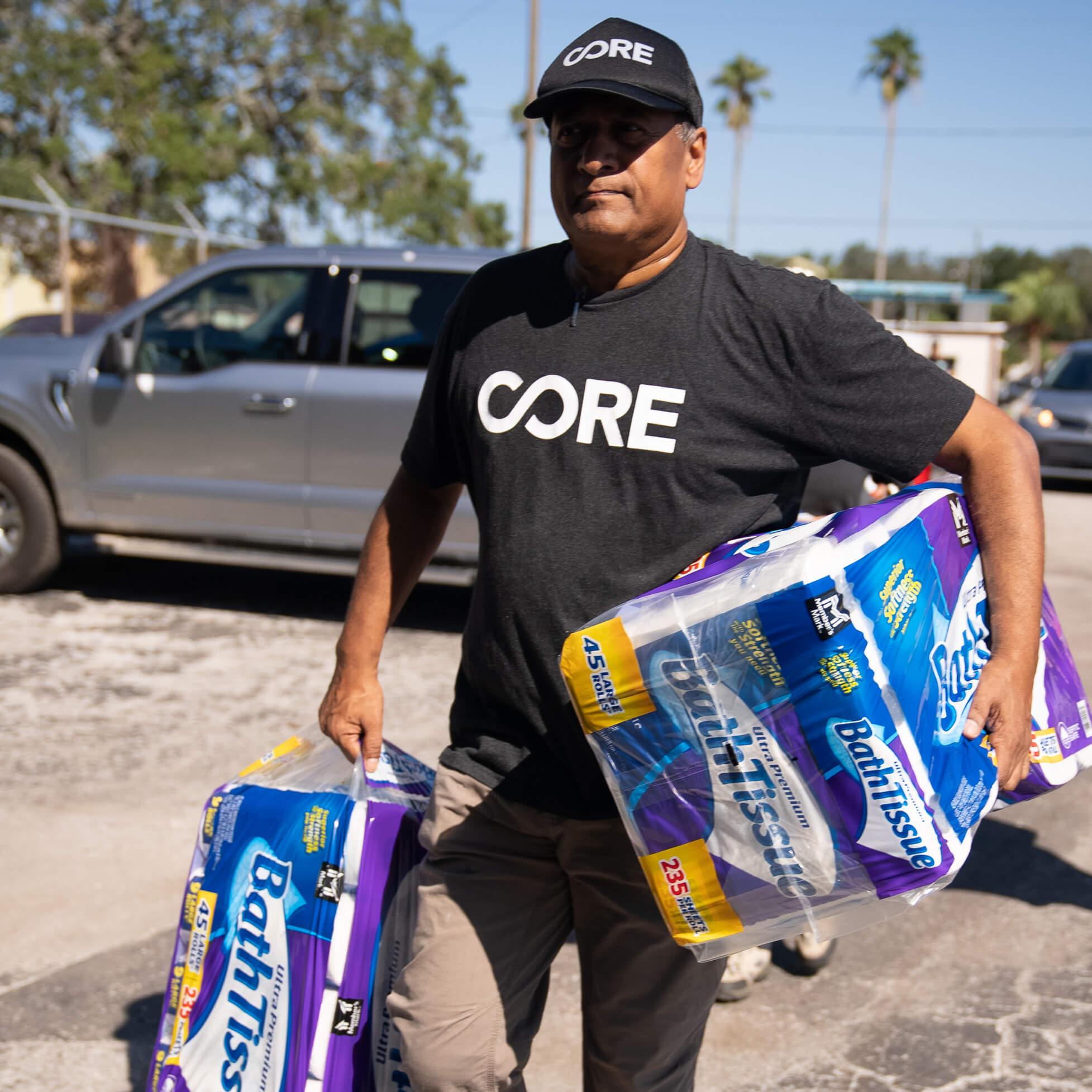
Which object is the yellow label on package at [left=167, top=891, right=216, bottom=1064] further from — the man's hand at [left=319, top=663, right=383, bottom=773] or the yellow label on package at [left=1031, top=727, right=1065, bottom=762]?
the yellow label on package at [left=1031, top=727, right=1065, bottom=762]

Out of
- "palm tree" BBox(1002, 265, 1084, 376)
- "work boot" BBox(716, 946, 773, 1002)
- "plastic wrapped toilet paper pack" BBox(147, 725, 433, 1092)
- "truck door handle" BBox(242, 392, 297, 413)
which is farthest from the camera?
"palm tree" BBox(1002, 265, 1084, 376)

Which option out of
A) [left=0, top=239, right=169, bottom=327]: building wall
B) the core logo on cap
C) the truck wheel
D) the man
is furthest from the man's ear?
[left=0, top=239, right=169, bottom=327]: building wall

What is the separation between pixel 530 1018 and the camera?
2.05 m

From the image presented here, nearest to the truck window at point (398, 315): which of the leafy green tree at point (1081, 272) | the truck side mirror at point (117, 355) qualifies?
the truck side mirror at point (117, 355)

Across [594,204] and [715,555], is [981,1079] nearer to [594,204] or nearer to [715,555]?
[715,555]

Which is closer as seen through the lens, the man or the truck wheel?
the man

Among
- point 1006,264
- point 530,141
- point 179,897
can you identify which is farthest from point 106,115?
point 1006,264

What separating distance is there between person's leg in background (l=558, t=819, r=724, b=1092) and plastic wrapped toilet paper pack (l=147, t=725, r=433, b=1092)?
1.16ft

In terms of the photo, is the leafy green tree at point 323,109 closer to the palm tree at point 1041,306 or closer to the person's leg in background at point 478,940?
the person's leg in background at point 478,940

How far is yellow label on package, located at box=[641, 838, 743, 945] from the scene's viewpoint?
1722mm

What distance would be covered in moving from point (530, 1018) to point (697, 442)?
39.6 inches

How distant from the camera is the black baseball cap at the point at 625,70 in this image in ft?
6.08

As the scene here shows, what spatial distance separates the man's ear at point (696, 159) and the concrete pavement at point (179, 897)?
203cm

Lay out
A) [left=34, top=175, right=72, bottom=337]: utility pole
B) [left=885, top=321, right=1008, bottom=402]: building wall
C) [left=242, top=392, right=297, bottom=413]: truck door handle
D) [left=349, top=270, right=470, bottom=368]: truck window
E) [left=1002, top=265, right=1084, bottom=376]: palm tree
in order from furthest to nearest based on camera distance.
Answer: [left=1002, top=265, right=1084, bottom=376]: palm tree → [left=885, top=321, right=1008, bottom=402]: building wall → [left=34, top=175, right=72, bottom=337]: utility pole → [left=242, top=392, right=297, bottom=413]: truck door handle → [left=349, top=270, right=470, bottom=368]: truck window
